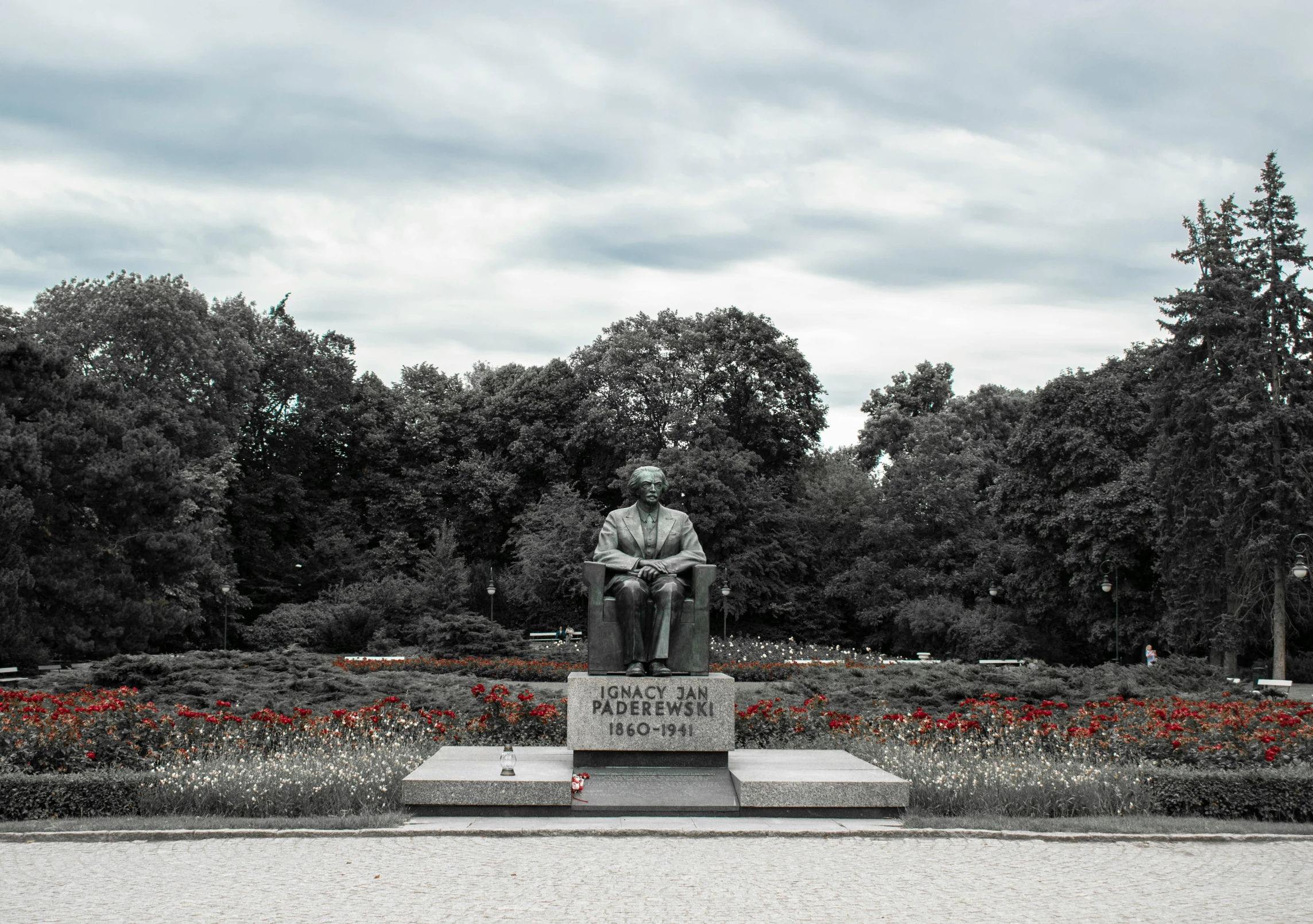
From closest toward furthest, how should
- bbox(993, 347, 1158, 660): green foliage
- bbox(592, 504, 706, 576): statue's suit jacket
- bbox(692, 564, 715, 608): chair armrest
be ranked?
bbox(692, 564, 715, 608): chair armrest < bbox(592, 504, 706, 576): statue's suit jacket < bbox(993, 347, 1158, 660): green foliage

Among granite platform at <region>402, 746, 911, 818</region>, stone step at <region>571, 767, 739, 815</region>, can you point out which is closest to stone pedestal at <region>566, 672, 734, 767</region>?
stone step at <region>571, 767, 739, 815</region>

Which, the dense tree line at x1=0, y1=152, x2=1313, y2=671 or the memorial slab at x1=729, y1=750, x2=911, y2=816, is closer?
the memorial slab at x1=729, y1=750, x2=911, y2=816

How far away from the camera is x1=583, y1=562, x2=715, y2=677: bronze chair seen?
488 inches

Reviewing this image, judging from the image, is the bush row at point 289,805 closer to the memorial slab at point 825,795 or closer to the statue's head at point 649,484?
the memorial slab at point 825,795

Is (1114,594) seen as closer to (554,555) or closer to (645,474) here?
(554,555)

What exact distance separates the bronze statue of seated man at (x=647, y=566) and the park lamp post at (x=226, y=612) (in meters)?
27.7

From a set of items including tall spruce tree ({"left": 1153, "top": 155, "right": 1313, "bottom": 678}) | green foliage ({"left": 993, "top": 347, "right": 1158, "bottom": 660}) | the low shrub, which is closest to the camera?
the low shrub

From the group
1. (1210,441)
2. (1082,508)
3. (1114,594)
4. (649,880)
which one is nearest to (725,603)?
(1082,508)

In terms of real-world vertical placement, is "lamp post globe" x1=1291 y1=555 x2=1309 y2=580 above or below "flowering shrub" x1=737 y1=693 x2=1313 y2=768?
above

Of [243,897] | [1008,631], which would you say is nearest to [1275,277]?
[1008,631]

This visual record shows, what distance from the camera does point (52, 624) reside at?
30203 mm

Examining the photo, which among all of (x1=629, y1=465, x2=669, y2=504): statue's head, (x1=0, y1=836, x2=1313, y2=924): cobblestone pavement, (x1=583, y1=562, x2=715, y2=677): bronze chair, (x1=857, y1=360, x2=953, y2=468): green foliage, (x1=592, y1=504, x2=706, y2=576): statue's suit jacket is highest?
(x1=857, y1=360, x2=953, y2=468): green foliage

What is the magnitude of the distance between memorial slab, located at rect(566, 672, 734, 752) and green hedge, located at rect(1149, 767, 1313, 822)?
4049 mm

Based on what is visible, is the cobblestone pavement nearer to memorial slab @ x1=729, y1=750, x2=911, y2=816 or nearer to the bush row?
memorial slab @ x1=729, y1=750, x2=911, y2=816
